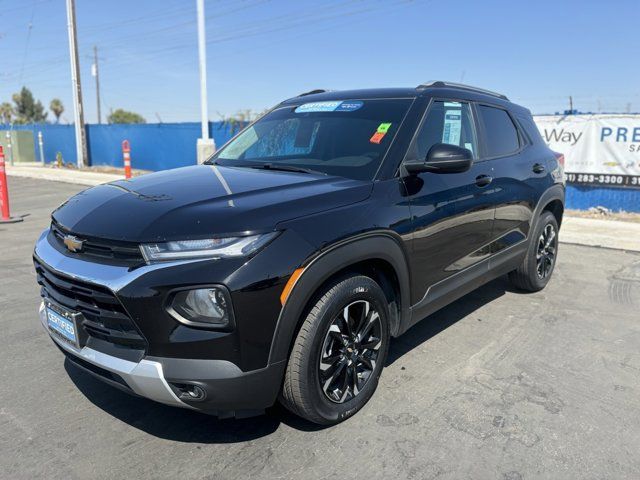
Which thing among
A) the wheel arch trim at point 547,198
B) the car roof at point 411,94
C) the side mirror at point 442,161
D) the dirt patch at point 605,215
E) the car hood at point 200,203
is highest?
the car roof at point 411,94

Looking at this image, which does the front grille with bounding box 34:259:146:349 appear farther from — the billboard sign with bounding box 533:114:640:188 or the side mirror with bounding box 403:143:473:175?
the billboard sign with bounding box 533:114:640:188

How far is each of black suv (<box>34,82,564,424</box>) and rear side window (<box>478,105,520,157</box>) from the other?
163 mm

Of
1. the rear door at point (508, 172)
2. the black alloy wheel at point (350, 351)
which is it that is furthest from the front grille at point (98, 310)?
the rear door at point (508, 172)

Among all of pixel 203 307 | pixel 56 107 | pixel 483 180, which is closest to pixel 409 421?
pixel 203 307

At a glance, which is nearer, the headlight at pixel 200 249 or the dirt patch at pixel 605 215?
the headlight at pixel 200 249

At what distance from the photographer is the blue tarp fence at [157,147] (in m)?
10.5

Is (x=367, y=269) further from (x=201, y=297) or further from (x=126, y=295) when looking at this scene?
(x=126, y=295)

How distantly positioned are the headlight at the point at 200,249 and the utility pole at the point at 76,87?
21.8 metres

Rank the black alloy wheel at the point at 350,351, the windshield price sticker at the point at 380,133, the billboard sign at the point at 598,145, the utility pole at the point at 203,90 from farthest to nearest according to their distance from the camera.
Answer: the utility pole at the point at 203,90
the billboard sign at the point at 598,145
the windshield price sticker at the point at 380,133
the black alloy wheel at the point at 350,351

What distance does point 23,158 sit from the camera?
83.8 feet

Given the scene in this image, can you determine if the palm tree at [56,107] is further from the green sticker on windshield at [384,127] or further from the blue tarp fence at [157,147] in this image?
the green sticker on windshield at [384,127]

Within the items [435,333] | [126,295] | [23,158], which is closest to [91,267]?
[126,295]

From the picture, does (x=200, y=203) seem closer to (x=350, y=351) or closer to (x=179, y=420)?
(x=350, y=351)

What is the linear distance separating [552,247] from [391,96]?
290 centimetres
